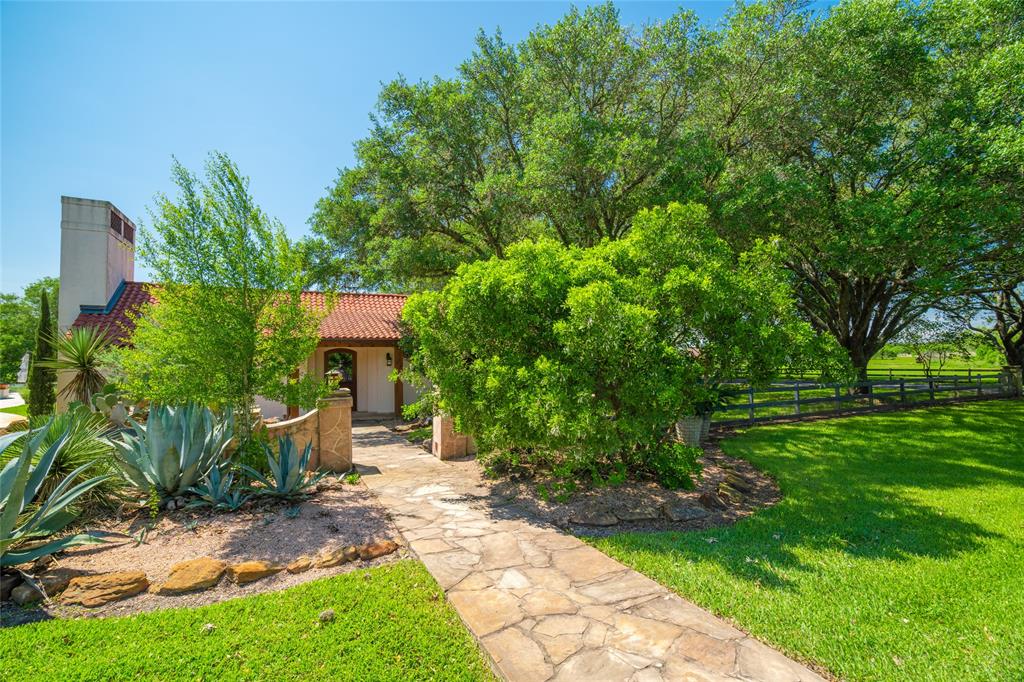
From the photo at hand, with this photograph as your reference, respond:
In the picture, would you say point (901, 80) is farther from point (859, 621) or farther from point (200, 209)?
point (200, 209)

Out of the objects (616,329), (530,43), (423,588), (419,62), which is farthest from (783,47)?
(423,588)

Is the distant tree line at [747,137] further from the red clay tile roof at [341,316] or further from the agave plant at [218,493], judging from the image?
the agave plant at [218,493]

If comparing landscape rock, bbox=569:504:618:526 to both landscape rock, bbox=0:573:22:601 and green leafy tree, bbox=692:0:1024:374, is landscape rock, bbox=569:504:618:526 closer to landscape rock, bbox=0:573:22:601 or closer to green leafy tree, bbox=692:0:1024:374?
landscape rock, bbox=0:573:22:601

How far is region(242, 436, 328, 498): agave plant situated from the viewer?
21.7ft

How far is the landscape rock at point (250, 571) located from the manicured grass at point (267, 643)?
15.9 inches

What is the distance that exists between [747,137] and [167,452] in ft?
49.4

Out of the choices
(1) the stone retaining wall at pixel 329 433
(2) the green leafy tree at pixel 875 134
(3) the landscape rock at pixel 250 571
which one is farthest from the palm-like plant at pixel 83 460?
(2) the green leafy tree at pixel 875 134

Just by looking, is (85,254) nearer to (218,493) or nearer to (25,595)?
(218,493)

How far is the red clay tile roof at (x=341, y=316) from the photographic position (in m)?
13.9

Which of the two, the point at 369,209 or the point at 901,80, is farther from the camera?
the point at 369,209

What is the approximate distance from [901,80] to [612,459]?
12.2 m

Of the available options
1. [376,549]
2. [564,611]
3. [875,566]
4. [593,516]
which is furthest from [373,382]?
[875,566]

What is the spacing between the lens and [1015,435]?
11.7m

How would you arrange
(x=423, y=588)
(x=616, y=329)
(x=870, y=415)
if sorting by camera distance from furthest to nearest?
(x=870, y=415) < (x=616, y=329) < (x=423, y=588)
